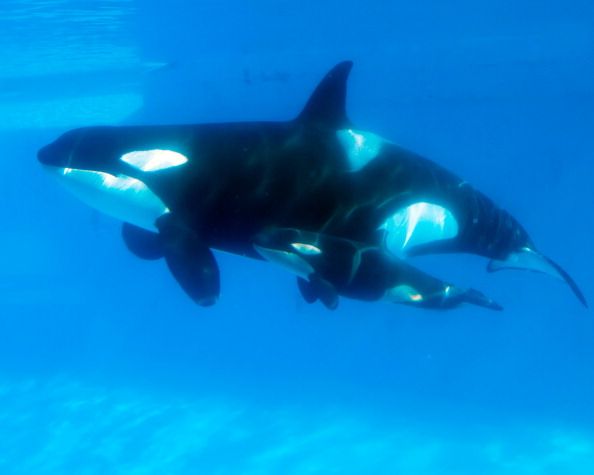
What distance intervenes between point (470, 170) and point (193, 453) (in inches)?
415

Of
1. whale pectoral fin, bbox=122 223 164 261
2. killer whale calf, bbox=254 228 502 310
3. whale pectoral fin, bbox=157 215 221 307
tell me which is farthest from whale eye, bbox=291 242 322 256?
whale pectoral fin, bbox=122 223 164 261

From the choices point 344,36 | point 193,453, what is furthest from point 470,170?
point 193,453

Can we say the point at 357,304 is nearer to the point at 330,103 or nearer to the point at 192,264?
the point at 330,103

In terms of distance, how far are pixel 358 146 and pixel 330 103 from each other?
0.51 meters

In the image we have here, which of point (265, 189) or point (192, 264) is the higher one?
point (265, 189)

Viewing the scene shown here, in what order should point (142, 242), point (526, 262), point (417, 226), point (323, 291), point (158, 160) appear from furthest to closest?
1. point (526, 262)
2. point (142, 242)
3. point (417, 226)
4. point (158, 160)
5. point (323, 291)

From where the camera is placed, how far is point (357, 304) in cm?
2055

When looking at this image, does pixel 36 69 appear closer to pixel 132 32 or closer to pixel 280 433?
pixel 132 32

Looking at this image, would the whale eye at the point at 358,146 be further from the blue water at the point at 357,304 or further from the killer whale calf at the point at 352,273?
the blue water at the point at 357,304

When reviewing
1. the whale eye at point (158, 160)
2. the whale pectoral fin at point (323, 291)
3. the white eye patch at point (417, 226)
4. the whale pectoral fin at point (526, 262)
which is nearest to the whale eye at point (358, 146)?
the white eye patch at point (417, 226)

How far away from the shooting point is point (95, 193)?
19.3 ft

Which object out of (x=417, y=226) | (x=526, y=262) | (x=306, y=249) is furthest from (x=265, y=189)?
(x=526, y=262)

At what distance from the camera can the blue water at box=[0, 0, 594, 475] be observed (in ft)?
55.7

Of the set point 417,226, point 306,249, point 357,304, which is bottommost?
point 306,249
